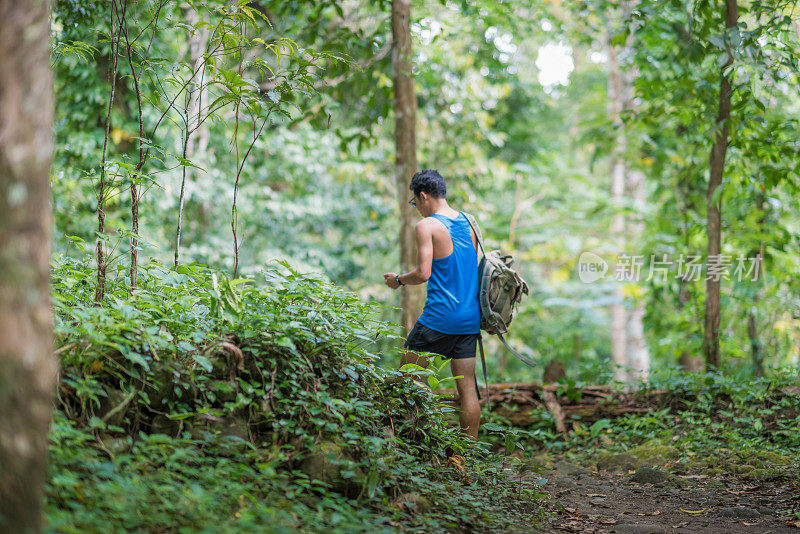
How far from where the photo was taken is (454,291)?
14.6ft

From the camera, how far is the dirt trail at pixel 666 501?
3.51 meters

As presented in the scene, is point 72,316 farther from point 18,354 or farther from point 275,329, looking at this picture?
point 18,354

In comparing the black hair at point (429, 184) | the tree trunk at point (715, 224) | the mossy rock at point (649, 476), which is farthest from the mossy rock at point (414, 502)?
the tree trunk at point (715, 224)

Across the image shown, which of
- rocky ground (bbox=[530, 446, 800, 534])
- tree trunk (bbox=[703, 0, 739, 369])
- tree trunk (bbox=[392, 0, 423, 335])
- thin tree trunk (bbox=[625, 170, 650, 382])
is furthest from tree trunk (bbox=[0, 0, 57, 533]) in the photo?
thin tree trunk (bbox=[625, 170, 650, 382])

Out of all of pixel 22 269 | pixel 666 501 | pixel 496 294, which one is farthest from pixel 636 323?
pixel 22 269

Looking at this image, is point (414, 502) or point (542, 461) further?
point (542, 461)

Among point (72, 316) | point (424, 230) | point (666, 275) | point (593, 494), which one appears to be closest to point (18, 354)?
point (72, 316)

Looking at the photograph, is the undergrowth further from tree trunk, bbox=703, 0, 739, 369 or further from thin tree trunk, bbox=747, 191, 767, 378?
thin tree trunk, bbox=747, 191, 767, 378

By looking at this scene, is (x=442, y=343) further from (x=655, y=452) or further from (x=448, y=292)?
(x=655, y=452)

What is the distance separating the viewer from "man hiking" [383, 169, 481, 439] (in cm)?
438

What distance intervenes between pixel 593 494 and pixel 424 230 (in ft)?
7.51

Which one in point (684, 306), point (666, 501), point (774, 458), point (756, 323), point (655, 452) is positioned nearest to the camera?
point (666, 501)

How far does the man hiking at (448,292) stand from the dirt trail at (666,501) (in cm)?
92

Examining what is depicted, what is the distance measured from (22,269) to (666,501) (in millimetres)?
4170
